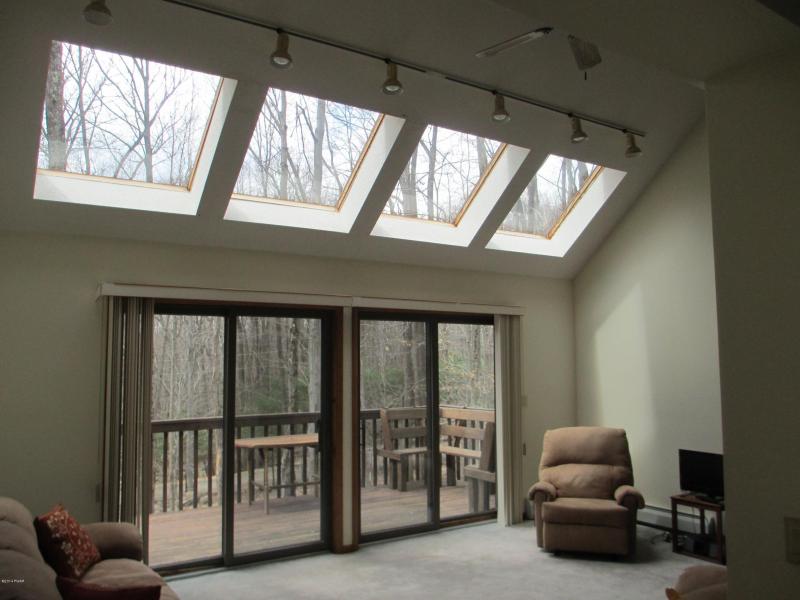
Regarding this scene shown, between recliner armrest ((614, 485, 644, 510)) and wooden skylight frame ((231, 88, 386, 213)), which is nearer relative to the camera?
wooden skylight frame ((231, 88, 386, 213))

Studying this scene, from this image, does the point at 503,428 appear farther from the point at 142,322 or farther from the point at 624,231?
the point at 142,322

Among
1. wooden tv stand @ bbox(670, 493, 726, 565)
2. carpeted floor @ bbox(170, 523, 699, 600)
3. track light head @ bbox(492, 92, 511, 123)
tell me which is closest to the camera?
track light head @ bbox(492, 92, 511, 123)

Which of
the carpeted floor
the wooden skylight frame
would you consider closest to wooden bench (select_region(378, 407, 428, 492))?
the carpeted floor

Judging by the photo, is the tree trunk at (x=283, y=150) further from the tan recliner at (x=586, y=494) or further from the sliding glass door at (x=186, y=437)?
the tan recliner at (x=586, y=494)

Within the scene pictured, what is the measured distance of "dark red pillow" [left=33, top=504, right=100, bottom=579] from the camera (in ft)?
10.5

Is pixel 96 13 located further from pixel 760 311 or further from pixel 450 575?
pixel 450 575

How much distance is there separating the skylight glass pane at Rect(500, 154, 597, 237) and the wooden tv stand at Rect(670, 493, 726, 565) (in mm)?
2619

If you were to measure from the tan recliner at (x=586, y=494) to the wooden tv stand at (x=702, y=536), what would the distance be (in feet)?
1.06

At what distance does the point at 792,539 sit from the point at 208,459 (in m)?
4.03

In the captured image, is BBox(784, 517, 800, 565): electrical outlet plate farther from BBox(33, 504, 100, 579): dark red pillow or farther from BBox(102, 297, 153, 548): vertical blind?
BBox(102, 297, 153, 548): vertical blind

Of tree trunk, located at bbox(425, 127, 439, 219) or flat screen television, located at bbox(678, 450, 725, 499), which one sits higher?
tree trunk, located at bbox(425, 127, 439, 219)

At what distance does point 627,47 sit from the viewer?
1.61 metres

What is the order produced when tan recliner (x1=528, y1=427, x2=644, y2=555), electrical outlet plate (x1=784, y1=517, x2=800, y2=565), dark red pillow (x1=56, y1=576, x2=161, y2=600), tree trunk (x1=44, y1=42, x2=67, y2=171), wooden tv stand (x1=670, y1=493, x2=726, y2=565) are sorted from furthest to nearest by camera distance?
tan recliner (x1=528, y1=427, x2=644, y2=555), wooden tv stand (x1=670, y1=493, x2=726, y2=565), tree trunk (x1=44, y1=42, x2=67, y2=171), dark red pillow (x1=56, y1=576, x2=161, y2=600), electrical outlet plate (x1=784, y1=517, x2=800, y2=565)

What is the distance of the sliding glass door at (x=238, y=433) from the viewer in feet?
15.1
